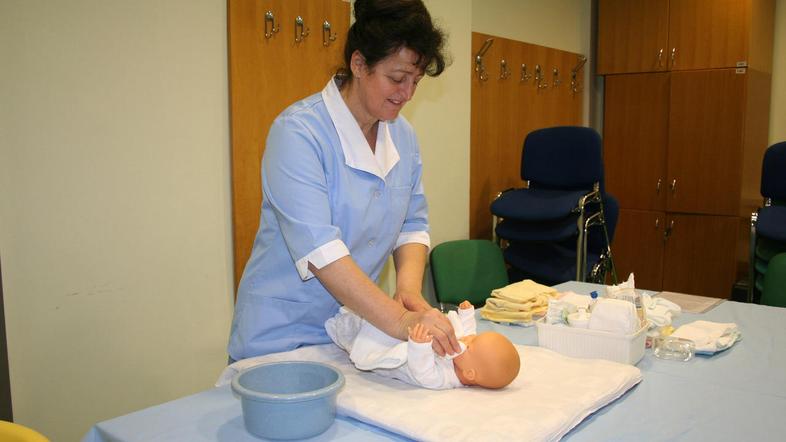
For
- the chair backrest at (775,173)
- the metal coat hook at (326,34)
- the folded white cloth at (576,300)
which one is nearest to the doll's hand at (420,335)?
the folded white cloth at (576,300)

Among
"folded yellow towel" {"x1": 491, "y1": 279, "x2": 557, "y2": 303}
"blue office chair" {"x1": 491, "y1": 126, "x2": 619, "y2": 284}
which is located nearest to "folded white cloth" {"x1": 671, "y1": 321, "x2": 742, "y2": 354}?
"folded yellow towel" {"x1": 491, "y1": 279, "x2": 557, "y2": 303}

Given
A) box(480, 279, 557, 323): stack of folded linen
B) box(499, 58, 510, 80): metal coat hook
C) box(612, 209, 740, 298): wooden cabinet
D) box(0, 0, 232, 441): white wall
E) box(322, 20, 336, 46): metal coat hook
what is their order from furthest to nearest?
box(612, 209, 740, 298): wooden cabinet
box(499, 58, 510, 80): metal coat hook
box(322, 20, 336, 46): metal coat hook
box(0, 0, 232, 441): white wall
box(480, 279, 557, 323): stack of folded linen

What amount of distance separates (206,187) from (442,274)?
1.33 m

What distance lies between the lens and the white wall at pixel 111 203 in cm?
222

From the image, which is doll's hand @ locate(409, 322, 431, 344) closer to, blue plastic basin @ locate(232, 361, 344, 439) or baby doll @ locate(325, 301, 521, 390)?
baby doll @ locate(325, 301, 521, 390)

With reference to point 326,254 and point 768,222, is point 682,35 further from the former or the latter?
point 326,254

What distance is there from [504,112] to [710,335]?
8.98 feet

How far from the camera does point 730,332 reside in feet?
6.09

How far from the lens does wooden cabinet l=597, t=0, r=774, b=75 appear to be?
434cm

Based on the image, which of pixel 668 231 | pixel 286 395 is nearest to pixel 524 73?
pixel 668 231

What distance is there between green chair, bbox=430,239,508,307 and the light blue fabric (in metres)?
1.70

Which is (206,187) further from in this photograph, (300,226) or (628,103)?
(628,103)

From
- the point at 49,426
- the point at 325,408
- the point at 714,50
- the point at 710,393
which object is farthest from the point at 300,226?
the point at 714,50

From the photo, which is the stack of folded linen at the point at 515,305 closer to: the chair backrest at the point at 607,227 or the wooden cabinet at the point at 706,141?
the chair backrest at the point at 607,227
